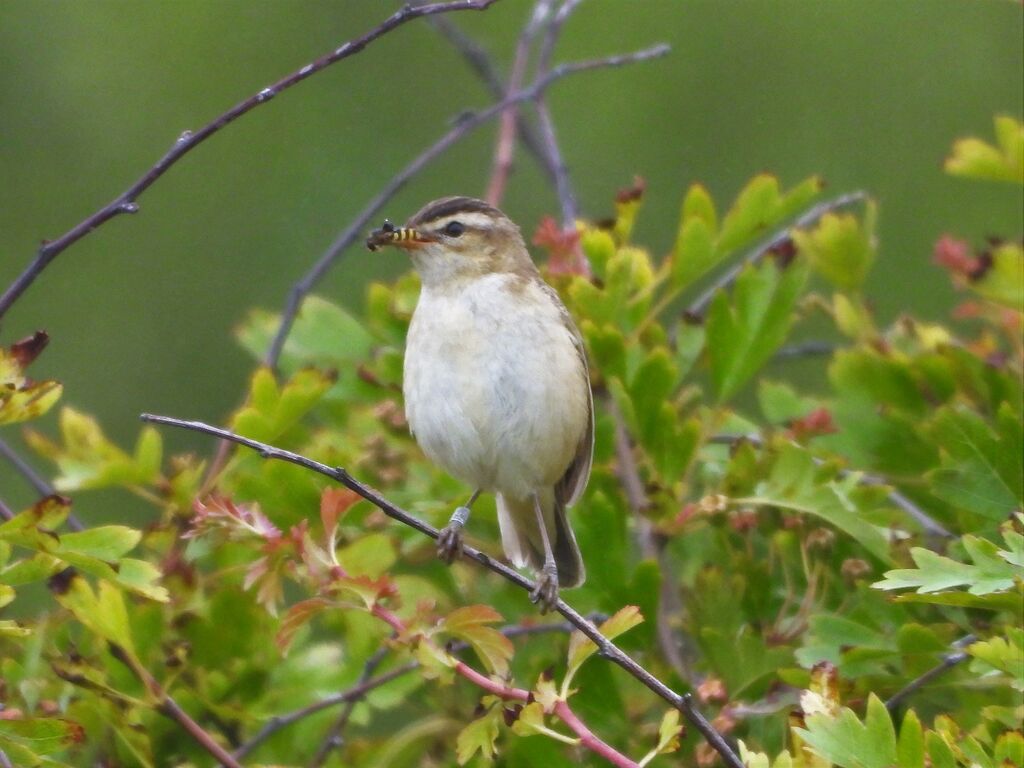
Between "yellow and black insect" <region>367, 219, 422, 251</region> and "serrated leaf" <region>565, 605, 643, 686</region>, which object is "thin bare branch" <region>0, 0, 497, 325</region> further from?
"yellow and black insect" <region>367, 219, 422, 251</region>

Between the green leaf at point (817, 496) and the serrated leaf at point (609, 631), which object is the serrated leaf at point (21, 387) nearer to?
the serrated leaf at point (609, 631)

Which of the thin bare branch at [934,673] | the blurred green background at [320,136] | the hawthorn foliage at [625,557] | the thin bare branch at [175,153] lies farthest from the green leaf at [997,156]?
the blurred green background at [320,136]

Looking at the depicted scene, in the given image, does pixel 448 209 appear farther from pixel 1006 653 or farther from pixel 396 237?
pixel 1006 653

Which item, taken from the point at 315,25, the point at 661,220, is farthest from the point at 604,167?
the point at 315,25

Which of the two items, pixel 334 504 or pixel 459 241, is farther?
pixel 459 241

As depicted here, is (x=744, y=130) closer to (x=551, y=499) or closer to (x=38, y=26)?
(x=38, y=26)

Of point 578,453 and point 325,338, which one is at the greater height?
point 325,338

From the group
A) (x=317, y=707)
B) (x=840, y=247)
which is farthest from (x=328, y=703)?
(x=840, y=247)
